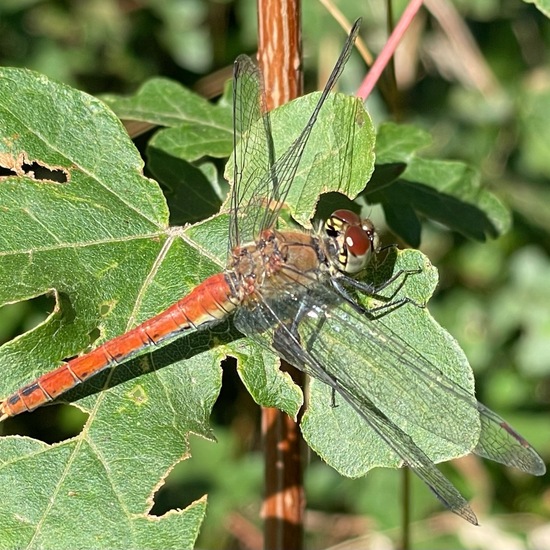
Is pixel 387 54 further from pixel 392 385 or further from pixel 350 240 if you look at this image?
pixel 392 385

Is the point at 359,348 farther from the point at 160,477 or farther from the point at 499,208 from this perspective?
the point at 499,208

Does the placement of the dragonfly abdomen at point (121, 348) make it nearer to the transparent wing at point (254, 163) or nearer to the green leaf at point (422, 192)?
the transparent wing at point (254, 163)

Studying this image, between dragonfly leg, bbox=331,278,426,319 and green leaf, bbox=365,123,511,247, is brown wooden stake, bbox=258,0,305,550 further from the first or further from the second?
green leaf, bbox=365,123,511,247

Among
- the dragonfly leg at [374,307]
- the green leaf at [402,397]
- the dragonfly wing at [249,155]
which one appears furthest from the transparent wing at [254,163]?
the green leaf at [402,397]

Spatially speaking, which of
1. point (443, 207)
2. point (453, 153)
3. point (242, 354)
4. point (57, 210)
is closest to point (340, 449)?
point (242, 354)

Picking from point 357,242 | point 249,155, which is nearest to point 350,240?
point 357,242

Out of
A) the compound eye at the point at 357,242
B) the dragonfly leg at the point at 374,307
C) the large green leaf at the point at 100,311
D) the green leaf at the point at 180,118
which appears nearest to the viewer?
the large green leaf at the point at 100,311
